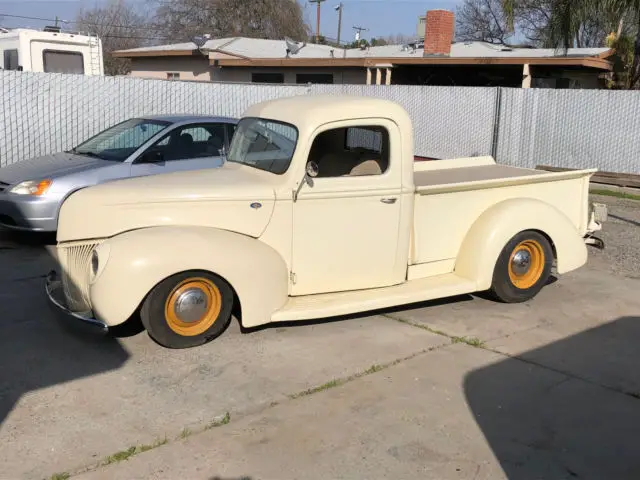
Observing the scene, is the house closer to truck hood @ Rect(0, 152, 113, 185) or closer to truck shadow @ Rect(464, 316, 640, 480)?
truck hood @ Rect(0, 152, 113, 185)

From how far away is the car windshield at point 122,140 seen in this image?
8.46m

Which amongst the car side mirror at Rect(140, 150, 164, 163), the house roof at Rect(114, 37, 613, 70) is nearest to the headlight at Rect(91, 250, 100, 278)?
the car side mirror at Rect(140, 150, 164, 163)

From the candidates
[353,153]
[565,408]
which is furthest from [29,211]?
[565,408]

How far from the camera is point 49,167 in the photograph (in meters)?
8.27

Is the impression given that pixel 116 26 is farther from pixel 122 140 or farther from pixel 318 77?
pixel 122 140

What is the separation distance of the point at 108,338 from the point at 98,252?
0.85 meters

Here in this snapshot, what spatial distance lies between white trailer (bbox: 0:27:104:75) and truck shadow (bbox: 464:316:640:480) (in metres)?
11.7

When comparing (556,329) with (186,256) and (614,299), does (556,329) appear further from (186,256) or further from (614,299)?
(186,256)

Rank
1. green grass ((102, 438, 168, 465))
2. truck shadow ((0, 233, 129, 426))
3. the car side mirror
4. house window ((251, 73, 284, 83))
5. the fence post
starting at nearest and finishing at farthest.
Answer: green grass ((102, 438, 168, 465)) → truck shadow ((0, 233, 129, 426)) → the car side mirror → the fence post → house window ((251, 73, 284, 83))

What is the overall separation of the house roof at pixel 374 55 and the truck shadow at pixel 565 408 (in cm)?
1451

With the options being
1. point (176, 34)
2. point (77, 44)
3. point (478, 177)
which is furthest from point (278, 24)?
point (478, 177)

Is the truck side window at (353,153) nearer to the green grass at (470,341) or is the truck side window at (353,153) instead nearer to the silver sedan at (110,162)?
the green grass at (470,341)

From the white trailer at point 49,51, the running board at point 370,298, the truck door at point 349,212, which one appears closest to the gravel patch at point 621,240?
the running board at point 370,298

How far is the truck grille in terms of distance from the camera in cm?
495
